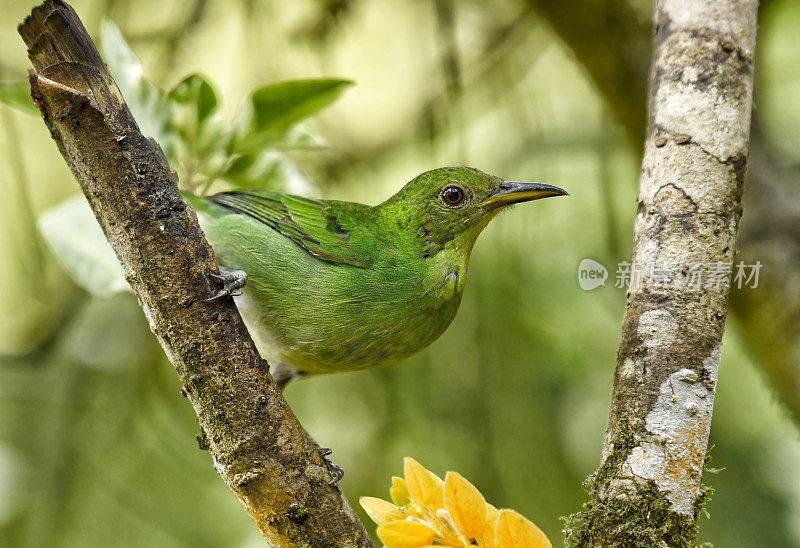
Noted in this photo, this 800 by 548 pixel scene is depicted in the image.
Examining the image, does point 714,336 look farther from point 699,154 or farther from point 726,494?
point 726,494

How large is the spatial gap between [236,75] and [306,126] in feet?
1.79

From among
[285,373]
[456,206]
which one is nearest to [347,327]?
[285,373]

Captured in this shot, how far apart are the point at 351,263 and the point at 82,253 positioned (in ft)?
3.37

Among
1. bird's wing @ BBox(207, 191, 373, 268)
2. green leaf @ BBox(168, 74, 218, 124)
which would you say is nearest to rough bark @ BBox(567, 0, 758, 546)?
bird's wing @ BBox(207, 191, 373, 268)

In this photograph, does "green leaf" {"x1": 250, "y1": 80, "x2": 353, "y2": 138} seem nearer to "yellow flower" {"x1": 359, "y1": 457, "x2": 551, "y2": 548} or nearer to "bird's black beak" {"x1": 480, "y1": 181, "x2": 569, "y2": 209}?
"bird's black beak" {"x1": 480, "y1": 181, "x2": 569, "y2": 209}

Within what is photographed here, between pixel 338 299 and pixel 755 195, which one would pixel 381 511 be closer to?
pixel 338 299

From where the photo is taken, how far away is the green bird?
105 inches

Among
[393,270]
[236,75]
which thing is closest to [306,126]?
[236,75]

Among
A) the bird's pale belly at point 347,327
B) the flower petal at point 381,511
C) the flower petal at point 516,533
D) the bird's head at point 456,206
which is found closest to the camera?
the flower petal at point 516,533

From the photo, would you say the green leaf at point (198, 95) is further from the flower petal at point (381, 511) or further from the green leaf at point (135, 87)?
the flower petal at point (381, 511)

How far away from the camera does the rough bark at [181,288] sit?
1.84 m

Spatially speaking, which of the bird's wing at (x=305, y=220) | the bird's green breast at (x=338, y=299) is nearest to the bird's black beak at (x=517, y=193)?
the bird's green breast at (x=338, y=299)

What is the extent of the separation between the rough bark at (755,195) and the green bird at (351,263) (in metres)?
1.46

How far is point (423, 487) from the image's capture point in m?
1.70
